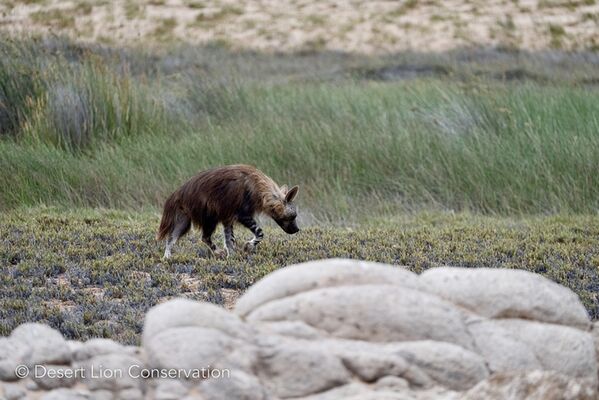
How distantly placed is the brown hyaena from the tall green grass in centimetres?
312

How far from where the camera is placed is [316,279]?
18.5ft

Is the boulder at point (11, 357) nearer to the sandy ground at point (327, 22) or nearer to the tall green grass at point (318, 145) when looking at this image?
the tall green grass at point (318, 145)

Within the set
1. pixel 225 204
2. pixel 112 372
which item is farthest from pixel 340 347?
pixel 225 204

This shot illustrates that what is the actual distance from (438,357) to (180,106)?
39.8 ft

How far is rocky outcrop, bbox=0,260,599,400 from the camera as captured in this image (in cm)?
525

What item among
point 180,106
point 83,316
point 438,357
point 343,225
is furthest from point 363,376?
point 180,106

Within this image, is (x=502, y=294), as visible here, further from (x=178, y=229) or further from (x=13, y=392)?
(x=178, y=229)

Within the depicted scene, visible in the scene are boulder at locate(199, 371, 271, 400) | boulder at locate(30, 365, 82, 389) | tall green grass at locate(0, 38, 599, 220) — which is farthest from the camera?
tall green grass at locate(0, 38, 599, 220)

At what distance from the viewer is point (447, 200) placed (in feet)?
44.0

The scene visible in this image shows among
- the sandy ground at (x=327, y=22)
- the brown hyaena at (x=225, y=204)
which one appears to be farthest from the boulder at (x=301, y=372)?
the sandy ground at (x=327, y=22)

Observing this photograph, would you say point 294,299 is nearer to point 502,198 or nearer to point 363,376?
point 363,376

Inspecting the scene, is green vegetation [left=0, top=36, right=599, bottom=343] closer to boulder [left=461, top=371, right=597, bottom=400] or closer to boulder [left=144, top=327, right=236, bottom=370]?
boulder [left=144, top=327, right=236, bottom=370]

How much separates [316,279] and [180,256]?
168 inches

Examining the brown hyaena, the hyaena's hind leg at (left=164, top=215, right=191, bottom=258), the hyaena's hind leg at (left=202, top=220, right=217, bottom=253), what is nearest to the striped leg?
the brown hyaena
